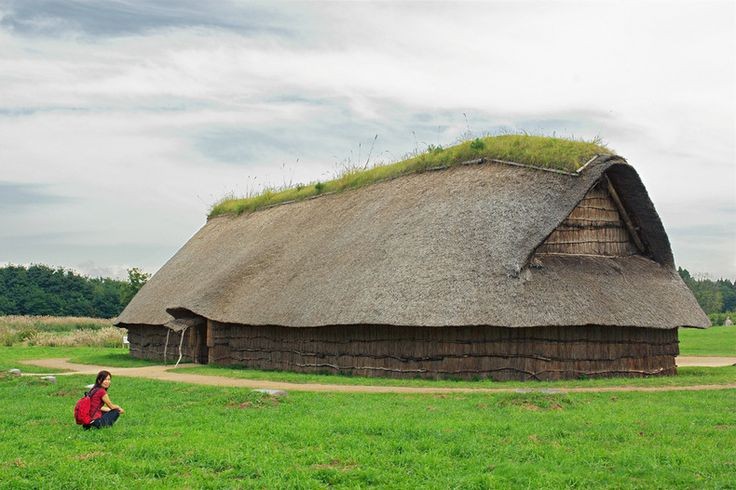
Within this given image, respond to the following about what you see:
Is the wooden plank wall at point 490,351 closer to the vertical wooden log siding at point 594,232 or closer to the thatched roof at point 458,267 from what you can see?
the thatched roof at point 458,267

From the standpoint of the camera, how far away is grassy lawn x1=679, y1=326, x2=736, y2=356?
3894cm

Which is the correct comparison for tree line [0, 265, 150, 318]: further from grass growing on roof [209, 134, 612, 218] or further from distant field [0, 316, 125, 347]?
grass growing on roof [209, 134, 612, 218]

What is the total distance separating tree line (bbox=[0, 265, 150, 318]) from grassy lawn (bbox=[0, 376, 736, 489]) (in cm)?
7934

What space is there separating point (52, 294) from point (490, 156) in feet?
258

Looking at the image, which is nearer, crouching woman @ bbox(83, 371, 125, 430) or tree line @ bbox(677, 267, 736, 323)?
crouching woman @ bbox(83, 371, 125, 430)

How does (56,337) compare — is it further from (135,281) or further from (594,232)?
(594,232)

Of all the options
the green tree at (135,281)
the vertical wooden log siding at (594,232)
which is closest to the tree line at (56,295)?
the green tree at (135,281)

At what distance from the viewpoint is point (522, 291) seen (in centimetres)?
2130

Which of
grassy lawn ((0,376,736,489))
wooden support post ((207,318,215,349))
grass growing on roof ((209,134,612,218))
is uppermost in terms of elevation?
grass growing on roof ((209,134,612,218))

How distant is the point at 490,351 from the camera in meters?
21.9

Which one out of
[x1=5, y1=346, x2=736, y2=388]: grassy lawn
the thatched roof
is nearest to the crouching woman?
[x1=5, y1=346, x2=736, y2=388]: grassy lawn

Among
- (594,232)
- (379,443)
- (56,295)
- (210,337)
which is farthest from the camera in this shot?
(56,295)

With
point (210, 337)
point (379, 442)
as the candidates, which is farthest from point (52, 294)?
point (379, 442)

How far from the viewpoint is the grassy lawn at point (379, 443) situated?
30.8ft
